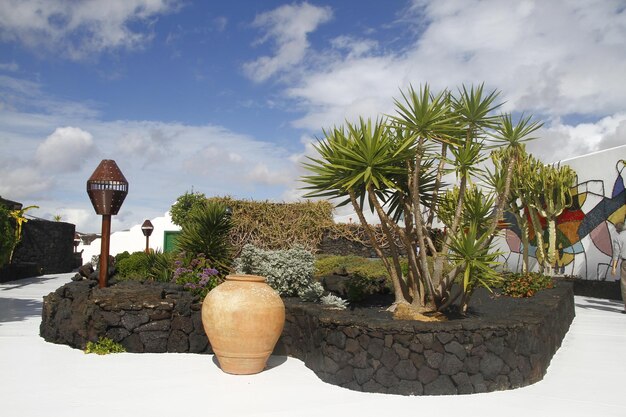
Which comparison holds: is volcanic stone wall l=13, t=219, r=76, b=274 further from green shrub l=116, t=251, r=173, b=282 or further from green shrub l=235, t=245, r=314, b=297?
green shrub l=235, t=245, r=314, b=297

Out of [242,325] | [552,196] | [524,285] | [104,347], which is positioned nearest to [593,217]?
[552,196]

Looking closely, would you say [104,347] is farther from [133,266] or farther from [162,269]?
[133,266]

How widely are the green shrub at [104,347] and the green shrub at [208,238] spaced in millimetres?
2891

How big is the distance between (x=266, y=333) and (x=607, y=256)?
13.9m

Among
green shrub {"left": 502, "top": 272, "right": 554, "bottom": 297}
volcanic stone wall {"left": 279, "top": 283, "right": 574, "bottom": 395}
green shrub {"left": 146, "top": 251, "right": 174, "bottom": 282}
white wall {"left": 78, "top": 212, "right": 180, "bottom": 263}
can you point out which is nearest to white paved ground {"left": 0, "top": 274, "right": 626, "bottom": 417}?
volcanic stone wall {"left": 279, "top": 283, "right": 574, "bottom": 395}

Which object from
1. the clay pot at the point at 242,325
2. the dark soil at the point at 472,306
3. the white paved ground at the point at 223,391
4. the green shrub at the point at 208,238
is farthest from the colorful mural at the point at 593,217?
the clay pot at the point at 242,325

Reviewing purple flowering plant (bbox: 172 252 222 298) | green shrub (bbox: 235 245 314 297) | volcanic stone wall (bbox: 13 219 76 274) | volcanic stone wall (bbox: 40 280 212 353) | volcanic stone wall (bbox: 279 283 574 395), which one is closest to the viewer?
volcanic stone wall (bbox: 279 283 574 395)

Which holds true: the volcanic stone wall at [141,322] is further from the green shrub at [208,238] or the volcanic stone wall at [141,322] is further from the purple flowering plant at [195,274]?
the green shrub at [208,238]

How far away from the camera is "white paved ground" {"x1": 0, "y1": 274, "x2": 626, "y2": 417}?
5086mm

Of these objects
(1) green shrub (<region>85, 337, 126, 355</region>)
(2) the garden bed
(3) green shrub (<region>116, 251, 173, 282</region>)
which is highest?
(3) green shrub (<region>116, 251, 173, 282</region>)

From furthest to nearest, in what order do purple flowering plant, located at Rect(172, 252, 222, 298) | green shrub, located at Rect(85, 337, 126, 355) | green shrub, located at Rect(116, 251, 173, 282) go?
green shrub, located at Rect(116, 251, 173, 282), purple flowering plant, located at Rect(172, 252, 222, 298), green shrub, located at Rect(85, 337, 126, 355)

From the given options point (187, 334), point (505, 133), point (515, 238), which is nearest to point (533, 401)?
point (505, 133)

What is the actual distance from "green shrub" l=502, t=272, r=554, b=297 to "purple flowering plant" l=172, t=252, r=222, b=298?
591 cm

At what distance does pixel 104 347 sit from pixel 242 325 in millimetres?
2447
